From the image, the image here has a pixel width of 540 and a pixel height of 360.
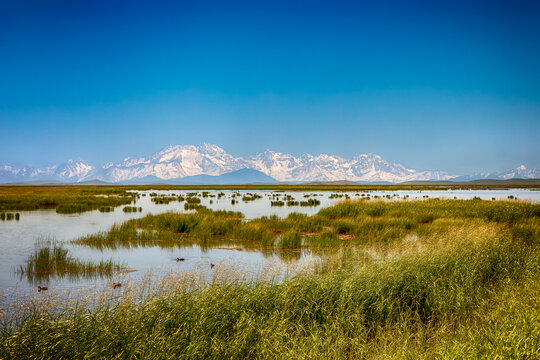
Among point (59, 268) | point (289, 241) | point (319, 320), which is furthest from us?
point (289, 241)

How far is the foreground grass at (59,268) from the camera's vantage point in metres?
12.8

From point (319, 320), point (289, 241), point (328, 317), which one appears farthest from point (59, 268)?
point (328, 317)

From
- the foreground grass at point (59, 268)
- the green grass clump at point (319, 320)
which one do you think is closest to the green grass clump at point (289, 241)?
the green grass clump at point (319, 320)

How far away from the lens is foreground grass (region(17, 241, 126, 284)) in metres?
12.8

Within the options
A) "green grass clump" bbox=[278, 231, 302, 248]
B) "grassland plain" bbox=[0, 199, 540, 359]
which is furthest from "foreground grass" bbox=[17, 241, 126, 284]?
"green grass clump" bbox=[278, 231, 302, 248]

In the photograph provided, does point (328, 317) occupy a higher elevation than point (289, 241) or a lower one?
higher

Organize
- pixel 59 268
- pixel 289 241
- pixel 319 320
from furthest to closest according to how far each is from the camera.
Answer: pixel 289 241 → pixel 59 268 → pixel 319 320

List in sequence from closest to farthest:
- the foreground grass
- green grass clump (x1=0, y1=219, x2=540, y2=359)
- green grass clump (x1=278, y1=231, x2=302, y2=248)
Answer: green grass clump (x1=0, y1=219, x2=540, y2=359), the foreground grass, green grass clump (x1=278, y1=231, x2=302, y2=248)

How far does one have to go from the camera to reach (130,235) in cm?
2064

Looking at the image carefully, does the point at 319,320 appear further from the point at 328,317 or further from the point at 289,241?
the point at 289,241

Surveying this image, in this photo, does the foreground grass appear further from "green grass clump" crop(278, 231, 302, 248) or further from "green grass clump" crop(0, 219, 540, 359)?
"green grass clump" crop(278, 231, 302, 248)

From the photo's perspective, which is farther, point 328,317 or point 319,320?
point 319,320

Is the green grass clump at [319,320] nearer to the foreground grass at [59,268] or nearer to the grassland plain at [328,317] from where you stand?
the grassland plain at [328,317]

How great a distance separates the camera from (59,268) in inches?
538
